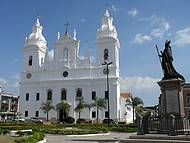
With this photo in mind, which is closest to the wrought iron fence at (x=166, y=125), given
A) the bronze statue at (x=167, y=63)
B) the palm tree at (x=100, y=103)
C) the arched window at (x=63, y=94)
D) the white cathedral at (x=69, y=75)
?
the bronze statue at (x=167, y=63)

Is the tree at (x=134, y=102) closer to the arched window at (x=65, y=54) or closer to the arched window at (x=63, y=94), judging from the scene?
the arched window at (x=63, y=94)

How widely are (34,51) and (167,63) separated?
62947mm

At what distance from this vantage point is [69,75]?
74.1 meters

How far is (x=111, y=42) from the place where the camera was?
236 ft

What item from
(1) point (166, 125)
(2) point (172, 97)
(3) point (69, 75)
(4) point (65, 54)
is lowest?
(1) point (166, 125)

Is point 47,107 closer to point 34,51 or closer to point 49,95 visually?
point 49,95

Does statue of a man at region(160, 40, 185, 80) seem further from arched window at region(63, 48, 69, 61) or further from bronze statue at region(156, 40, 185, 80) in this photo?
arched window at region(63, 48, 69, 61)

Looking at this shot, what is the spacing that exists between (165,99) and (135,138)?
10.5 ft

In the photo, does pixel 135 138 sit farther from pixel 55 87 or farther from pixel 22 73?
pixel 22 73

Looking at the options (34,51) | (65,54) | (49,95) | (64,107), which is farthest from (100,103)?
(34,51)

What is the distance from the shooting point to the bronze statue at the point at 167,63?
19.0 metres

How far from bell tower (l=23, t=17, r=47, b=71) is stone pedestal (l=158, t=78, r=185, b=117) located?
2465 inches

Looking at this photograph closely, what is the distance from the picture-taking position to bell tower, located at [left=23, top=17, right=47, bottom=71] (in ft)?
257

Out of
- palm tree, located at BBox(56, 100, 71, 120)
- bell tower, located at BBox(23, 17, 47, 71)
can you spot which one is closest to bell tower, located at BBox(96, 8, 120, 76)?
palm tree, located at BBox(56, 100, 71, 120)
